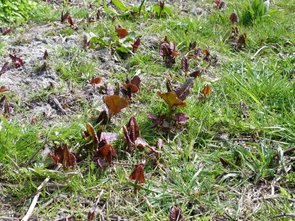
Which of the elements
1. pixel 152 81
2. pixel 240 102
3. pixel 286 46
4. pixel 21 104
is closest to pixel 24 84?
pixel 21 104

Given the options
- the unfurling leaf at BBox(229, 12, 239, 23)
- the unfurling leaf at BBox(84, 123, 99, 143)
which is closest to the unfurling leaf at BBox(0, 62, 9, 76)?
the unfurling leaf at BBox(84, 123, 99, 143)

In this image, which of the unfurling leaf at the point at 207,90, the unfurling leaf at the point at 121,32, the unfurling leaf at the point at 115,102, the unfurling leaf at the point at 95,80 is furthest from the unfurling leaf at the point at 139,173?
the unfurling leaf at the point at 121,32

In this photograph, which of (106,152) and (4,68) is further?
(4,68)

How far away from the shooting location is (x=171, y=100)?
2293mm

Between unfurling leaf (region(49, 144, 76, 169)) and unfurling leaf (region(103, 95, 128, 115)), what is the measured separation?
385 millimetres

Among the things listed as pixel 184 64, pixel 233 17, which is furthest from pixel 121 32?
pixel 233 17

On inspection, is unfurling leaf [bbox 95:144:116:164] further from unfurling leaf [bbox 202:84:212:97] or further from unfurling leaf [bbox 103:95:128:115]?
unfurling leaf [bbox 202:84:212:97]

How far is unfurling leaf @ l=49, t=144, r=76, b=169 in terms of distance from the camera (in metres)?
1.98

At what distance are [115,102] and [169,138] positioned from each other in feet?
1.07

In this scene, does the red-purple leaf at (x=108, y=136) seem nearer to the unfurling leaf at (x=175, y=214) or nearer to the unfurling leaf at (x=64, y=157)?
the unfurling leaf at (x=64, y=157)

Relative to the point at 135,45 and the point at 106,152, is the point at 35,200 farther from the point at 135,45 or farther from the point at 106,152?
the point at 135,45

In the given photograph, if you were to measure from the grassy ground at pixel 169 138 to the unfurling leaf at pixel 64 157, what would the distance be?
3cm

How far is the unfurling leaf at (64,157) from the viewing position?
77.9 inches

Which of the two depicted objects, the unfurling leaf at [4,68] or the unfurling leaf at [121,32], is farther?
the unfurling leaf at [121,32]
